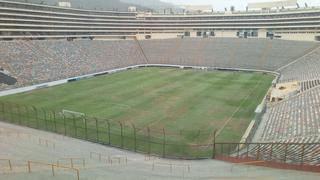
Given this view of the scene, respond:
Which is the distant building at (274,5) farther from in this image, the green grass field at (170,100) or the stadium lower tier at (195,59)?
the green grass field at (170,100)

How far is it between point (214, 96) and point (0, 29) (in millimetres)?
52244

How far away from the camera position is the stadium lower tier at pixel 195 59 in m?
36.9

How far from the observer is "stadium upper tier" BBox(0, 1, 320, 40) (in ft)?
273

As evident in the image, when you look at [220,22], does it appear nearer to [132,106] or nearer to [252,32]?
[252,32]

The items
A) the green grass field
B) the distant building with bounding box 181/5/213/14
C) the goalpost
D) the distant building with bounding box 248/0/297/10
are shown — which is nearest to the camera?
the green grass field

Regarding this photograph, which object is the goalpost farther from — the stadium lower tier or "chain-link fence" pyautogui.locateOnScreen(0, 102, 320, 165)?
the stadium lower tier

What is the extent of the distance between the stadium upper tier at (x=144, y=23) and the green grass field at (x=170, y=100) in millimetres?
27609

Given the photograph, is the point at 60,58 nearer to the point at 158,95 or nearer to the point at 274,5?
the point at 158,95

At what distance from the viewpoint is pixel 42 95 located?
5319 centimetres

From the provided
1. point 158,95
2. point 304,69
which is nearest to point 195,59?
point 304,69

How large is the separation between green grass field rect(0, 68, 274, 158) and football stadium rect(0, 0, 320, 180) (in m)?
0.19

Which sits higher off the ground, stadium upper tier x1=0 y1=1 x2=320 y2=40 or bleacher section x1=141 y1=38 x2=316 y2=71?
stadium upper tier x1=0 y1=1 x2=320 y2=40

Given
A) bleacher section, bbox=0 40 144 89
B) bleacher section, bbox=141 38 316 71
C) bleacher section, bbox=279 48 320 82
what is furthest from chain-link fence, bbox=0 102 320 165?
bleacher section, bbox=141 38 316 71

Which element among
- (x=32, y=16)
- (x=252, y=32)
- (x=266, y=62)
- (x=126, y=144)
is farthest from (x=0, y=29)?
(x=252, y=32)
